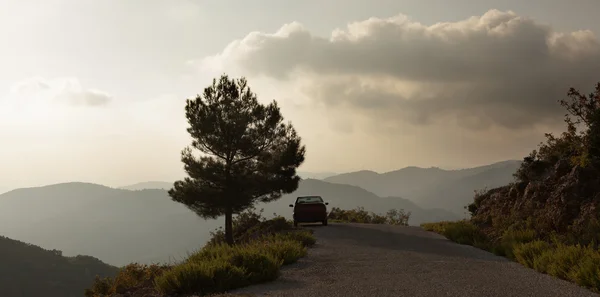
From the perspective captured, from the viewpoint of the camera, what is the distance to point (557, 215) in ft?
49.2

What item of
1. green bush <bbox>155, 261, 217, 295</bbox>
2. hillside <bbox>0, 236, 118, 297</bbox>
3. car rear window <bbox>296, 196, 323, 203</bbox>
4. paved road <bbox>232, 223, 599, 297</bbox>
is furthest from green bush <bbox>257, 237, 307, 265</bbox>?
Answer: hillside <bbox>0, 236, 118, 297</bbox>

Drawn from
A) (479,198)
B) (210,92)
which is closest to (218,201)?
(210,92)

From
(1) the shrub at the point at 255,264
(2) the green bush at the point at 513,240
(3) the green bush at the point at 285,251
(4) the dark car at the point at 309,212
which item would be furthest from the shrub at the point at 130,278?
(4) the dark car at the point at 309,212

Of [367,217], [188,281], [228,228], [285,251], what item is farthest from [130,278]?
[367,217]

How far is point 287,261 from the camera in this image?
38.3ft

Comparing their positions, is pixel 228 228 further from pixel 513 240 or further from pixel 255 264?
pixel 255 264

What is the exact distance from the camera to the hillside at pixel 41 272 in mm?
107812

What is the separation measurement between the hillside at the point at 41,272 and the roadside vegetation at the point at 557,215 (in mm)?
108415

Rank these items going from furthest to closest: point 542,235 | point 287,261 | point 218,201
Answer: point 218,201 → point 542,235 → point 287,261

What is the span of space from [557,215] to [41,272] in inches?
4975

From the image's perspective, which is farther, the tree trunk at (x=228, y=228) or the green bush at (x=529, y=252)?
the tree trunk at (x=228, y=228)

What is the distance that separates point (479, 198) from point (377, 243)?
38.5 feet

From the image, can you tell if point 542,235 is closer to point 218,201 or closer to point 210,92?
point 218,201

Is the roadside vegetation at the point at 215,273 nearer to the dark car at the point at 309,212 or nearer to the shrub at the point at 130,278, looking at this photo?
the shrub at the point at 130,278
